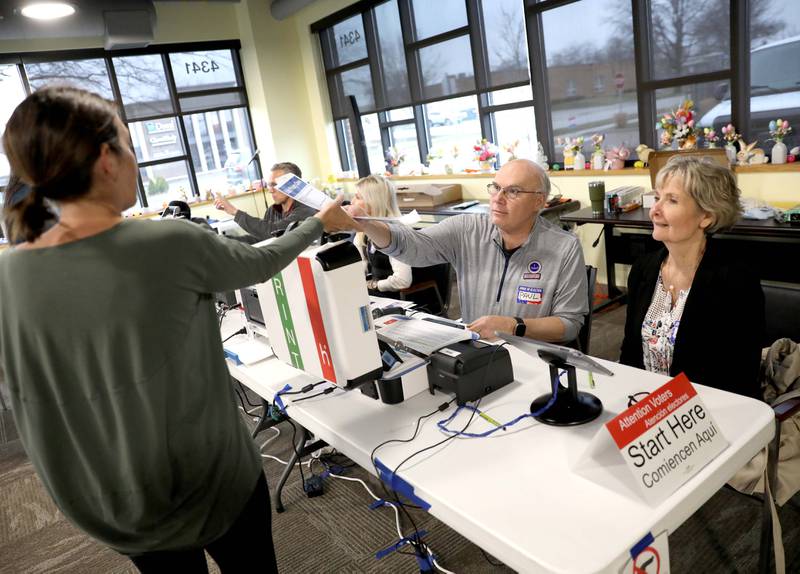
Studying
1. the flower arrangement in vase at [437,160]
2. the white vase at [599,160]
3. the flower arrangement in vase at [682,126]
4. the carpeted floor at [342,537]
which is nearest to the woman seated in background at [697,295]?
the carpeted floor at [342,537]

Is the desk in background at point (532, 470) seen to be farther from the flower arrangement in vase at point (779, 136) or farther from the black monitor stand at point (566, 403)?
the flower arrangement in vase at point (779, 136)

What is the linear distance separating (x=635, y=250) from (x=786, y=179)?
1.01 meters

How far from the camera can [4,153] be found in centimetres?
88

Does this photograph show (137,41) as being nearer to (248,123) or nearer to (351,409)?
(248,123)

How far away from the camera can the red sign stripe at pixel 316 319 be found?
1402mm

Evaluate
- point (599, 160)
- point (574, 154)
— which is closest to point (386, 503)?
point (599, 160)

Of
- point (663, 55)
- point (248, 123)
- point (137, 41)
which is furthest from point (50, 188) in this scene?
point (248, 123)

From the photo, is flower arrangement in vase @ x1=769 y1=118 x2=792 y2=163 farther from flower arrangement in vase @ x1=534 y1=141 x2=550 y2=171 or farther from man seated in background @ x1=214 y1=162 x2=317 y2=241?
man seated in background @ x1=214 y1=162 x2=317 y2=241

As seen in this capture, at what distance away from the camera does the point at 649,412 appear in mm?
1091

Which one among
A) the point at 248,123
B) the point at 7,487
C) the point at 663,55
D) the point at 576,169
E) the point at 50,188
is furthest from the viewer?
the point at 248,123

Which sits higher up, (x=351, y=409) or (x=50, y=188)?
(x=50, y=188)

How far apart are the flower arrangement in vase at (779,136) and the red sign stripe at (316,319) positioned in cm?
319

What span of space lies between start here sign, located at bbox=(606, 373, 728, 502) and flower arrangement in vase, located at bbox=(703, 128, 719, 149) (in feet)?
10.4

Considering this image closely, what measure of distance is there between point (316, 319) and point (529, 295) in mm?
878
